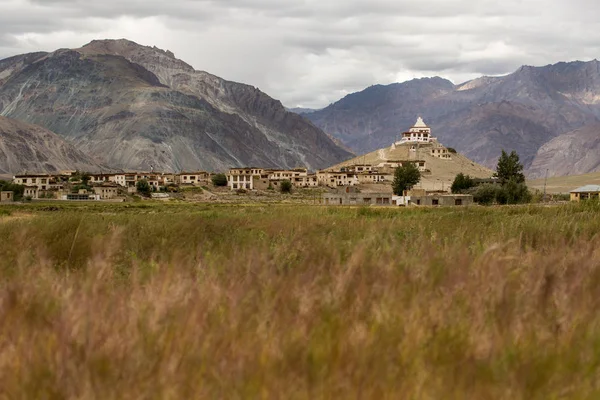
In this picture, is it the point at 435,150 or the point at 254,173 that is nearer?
the point at 254,173

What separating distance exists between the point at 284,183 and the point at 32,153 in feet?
327

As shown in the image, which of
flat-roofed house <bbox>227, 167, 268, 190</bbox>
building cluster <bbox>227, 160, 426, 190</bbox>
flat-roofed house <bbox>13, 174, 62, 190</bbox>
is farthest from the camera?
building cluster <bbox>227, 160, 426, 190</bbox>

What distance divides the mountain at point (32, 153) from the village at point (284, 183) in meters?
55.0

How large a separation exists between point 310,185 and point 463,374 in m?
122

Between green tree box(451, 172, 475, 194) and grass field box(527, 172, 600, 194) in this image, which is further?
grass field box(527, 172, 600, 194)

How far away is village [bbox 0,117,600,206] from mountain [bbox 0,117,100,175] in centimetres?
5498

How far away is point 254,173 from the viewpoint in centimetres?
12544

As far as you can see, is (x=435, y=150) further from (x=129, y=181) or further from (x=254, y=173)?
(x=129, y=181)

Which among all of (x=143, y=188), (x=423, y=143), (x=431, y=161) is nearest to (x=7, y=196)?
(x=143, y=188)

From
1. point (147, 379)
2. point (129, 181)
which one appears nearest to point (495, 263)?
point (147, 379)

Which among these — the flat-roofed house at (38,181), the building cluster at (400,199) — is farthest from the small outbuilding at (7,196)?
the building cluster at (400,199)

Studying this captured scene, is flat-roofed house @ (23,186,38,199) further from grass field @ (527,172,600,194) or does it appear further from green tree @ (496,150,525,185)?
grass field @ (527,172,600,194)

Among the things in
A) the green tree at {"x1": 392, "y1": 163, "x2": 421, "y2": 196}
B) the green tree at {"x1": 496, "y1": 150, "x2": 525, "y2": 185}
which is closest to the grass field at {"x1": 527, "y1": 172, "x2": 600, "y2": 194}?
the green tree at {"x1": 496, "y1": 150, "x2": 525, "y2": 185}

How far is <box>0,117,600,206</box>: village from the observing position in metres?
80.2
